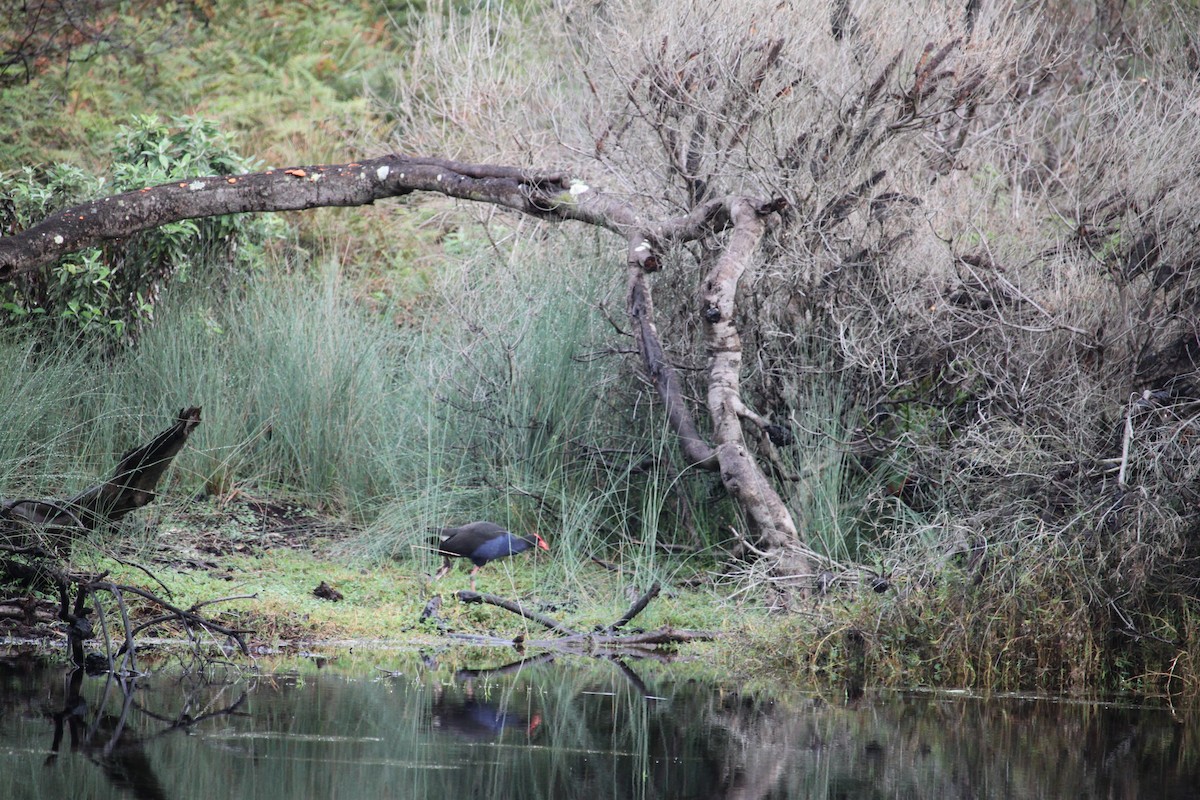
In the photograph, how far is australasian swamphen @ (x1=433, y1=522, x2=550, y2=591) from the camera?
735cm

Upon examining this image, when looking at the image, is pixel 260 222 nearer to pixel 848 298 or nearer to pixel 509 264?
pixel 509 264

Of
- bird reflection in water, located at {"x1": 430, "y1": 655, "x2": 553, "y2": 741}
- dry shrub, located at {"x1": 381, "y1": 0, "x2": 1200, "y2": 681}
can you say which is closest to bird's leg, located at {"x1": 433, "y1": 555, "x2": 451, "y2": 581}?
dry shrub, located at {"x1": 381, "y1": 0, "x2": 1200, "y2": 681}

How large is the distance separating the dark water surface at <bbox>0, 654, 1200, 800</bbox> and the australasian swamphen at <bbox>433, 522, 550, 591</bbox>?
1.47 meters

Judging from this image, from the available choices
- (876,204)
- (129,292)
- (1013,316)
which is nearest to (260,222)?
(129,292)

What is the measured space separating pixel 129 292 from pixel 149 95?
→ 19.4 ft

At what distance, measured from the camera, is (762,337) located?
7902 millimetres

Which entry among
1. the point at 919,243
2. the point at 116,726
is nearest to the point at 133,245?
the point at 919,243

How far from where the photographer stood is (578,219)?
7.57 m

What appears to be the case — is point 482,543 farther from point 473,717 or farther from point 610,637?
point 473,717

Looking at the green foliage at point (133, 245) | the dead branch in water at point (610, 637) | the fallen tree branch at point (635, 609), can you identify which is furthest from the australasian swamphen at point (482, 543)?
the green foliage at point (133, 245)

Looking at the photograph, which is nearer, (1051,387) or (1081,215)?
(1051,387)

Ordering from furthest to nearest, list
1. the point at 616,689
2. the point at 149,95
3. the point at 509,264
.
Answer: the point at 149,95
the point at 509,264
the point at 616,689

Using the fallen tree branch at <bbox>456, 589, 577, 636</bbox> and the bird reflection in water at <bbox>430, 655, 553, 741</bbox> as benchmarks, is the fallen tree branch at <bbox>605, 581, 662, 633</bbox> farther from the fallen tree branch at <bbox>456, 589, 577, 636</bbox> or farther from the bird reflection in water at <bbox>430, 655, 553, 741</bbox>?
the bird reflection in water at <bbox>430, 655, 553, 741</bbox>

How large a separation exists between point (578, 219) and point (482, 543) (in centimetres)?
182
